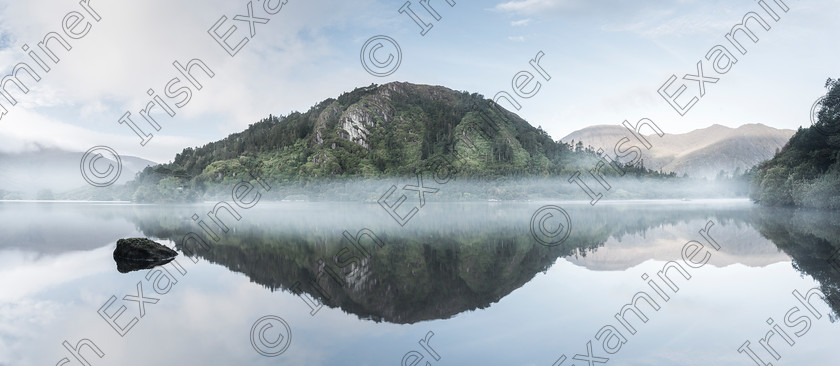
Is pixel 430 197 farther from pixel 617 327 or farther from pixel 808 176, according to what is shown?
pixel 617 327

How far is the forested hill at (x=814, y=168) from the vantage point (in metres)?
51.8

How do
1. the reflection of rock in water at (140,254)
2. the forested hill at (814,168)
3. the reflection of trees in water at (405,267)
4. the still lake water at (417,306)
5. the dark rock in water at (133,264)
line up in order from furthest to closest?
the forested hill at (814,168) → the reflection of rock in water at (140,254) → the dark rock in water at (133,264) → the reflection of trees in water at (405,267) → the still lake water at (417,306)

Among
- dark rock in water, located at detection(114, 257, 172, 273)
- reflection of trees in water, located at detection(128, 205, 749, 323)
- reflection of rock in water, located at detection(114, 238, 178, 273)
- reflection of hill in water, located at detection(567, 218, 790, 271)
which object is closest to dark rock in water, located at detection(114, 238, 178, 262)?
reflection of rock in water, located at detection(114, 238, 178, 273)

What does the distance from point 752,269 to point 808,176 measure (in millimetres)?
55949

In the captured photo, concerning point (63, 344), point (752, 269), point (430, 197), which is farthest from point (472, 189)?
point (63, 344)

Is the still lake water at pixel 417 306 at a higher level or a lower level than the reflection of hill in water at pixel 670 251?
higher

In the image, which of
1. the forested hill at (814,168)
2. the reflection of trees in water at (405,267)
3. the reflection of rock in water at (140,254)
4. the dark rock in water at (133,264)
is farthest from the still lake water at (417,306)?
the forested hill at (814,168)

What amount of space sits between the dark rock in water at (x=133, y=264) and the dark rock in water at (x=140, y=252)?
0.42ft

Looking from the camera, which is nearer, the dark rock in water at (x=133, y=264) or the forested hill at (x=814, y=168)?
the dark rock in water at (x=133, y=264)

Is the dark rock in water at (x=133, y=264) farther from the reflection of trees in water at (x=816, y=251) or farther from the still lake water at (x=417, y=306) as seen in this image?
the reflection of trees in water at (x=816, y=251)

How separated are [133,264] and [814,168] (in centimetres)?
7305

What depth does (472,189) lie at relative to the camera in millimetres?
154500

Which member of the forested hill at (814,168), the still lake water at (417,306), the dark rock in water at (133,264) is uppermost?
the dark rock in water at (133,264)

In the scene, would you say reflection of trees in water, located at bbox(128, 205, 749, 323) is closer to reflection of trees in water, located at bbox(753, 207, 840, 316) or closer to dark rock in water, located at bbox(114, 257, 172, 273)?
dark rock in water, located at bbox(114, 257, 172, 273)
